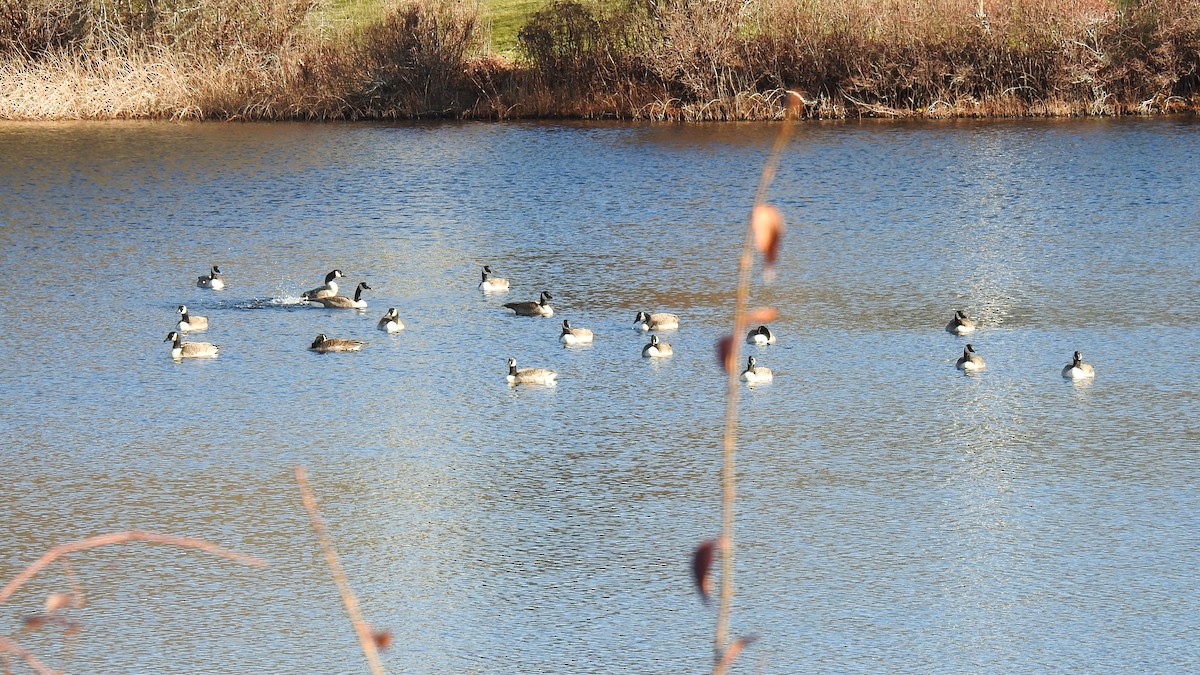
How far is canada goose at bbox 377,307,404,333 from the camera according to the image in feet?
43.3

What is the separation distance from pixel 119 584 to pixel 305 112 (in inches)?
964

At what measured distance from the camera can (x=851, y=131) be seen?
26.5 meters

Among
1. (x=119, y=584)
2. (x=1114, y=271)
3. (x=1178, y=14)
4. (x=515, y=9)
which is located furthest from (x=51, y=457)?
(x=515, y=9)

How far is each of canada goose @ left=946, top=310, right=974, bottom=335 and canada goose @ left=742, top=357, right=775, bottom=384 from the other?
1869 millimetres

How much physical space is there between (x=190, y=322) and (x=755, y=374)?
5.07 meters

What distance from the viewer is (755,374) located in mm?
11305

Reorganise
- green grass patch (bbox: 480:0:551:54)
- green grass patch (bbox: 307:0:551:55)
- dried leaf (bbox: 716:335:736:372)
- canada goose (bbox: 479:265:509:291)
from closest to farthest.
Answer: dried leaf (bbox: 716:335:736:372), canada goose (bbox: 479:265:509:291), green grass patch (bbox: 307:0:551:55), green grass patch (bbox: 480:0:551:54)

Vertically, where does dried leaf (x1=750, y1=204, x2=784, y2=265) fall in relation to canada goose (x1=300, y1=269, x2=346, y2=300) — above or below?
above

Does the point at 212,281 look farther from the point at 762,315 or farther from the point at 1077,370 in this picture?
the point at 762,315

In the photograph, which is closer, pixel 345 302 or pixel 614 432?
pixel 614 432

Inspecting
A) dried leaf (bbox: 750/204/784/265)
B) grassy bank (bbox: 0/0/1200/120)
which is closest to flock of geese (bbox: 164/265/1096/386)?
dried leaf (bbox: 750/204/784/265)

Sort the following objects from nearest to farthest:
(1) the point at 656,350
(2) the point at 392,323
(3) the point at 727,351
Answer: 1. (3) the point at 727,351
2. (1) the point at 656,350
3. (2) the point at 392,323

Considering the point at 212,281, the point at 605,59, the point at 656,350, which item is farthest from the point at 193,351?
the point at 605,59

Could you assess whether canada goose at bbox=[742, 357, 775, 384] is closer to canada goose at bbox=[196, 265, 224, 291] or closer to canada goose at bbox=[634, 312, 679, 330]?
canada goose at bbox=[634, 312, 679, 330]
